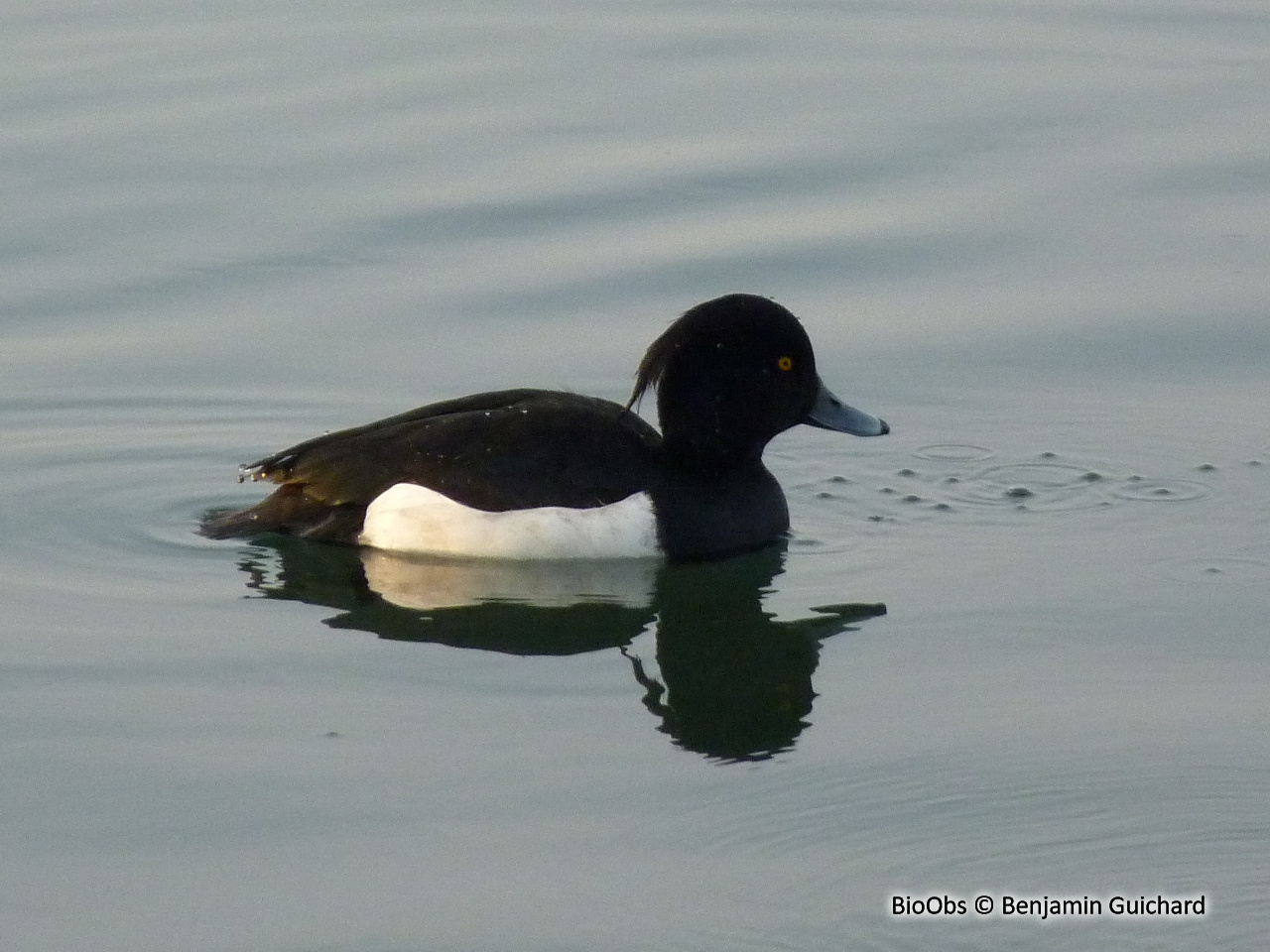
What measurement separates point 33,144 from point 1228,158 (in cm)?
600

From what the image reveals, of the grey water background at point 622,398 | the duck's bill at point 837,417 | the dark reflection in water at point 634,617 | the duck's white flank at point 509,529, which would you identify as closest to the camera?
the grey water background at point 622,398

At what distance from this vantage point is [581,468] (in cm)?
776

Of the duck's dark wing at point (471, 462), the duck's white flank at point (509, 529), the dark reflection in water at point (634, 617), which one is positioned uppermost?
the duck's dark wing at point (471, 462)

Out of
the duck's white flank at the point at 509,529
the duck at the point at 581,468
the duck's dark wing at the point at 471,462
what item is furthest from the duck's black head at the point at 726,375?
the duck's white flank at the point at 509,529

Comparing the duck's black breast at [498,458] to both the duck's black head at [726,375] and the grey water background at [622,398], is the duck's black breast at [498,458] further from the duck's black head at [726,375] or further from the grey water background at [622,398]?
the grey water background at [622,398]

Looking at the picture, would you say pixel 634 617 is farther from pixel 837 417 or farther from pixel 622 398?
pixel 622 398

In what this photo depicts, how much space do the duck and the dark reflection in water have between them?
0.08 m

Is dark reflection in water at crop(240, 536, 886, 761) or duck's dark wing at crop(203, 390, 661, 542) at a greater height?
duck's dark wing at crop(203, 390, 661, 542)

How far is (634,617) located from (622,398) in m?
2.13

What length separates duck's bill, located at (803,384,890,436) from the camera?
8195 millimetres

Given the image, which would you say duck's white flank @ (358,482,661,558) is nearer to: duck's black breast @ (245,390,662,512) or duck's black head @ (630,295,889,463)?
duck's black breast @ (245,390,662,512)

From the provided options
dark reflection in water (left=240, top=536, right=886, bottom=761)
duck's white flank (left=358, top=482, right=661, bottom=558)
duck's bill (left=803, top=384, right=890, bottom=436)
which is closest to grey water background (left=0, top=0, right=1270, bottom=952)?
dark reflection in water (left=240, top=536, right=886, bottom=761)

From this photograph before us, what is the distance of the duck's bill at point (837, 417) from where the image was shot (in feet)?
26.9

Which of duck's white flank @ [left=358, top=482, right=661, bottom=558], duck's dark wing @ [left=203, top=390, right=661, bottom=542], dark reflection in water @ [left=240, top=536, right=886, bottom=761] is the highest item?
duck's dark wing @ [left=203, top=390, right=661, bottom=542]
